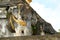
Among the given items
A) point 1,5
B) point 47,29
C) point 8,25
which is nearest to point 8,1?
point 1,5

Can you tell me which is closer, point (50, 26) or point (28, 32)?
point (28, 32)

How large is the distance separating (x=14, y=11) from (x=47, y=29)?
7.08 ft

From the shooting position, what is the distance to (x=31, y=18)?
1535 centimetres

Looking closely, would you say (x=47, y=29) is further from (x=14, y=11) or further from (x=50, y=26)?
(x=14, y=11)

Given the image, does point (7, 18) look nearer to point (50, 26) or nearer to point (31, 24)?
point (31, 24)

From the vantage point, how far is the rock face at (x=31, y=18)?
1502 centimetres

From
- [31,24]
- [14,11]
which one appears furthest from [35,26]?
[14,11]

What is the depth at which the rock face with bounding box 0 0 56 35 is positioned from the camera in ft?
49.3

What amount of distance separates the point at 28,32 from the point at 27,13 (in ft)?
3.68

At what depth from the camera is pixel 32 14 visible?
51.1ft

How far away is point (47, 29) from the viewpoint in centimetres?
1569

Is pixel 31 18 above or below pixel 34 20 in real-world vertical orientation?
above

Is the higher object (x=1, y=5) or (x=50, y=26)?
(x=1, y=5)

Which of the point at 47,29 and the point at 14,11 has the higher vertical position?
the point at 14,11
